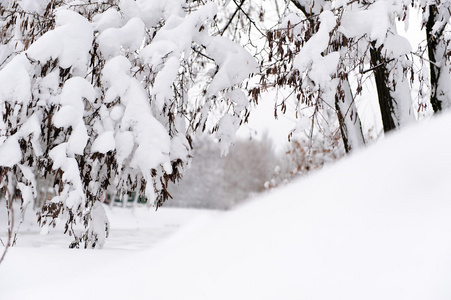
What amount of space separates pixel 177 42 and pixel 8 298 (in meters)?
2.39

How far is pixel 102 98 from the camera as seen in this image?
3756 millimetres

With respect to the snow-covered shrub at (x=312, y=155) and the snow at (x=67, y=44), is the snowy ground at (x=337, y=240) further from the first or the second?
the snow-covered shrub at (x=312, y=155)

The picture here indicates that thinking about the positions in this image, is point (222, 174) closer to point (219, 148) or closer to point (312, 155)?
point (312, 155)

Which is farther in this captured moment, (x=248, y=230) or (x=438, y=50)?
(x=438, y=50)

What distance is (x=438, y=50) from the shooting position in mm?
5406

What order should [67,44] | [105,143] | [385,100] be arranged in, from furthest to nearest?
[385,100]
[67,44]
[105,143]

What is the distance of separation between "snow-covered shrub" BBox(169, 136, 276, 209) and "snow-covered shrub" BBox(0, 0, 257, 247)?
1293 inches

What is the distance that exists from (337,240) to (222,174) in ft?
141

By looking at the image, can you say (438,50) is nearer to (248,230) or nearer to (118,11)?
(118,11)

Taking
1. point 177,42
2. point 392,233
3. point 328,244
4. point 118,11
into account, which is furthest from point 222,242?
point 118,11

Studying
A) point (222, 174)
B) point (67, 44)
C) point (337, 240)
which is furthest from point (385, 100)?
point (222, 174)

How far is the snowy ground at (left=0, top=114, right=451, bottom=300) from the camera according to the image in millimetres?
1120

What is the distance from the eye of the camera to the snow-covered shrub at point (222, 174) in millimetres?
39719

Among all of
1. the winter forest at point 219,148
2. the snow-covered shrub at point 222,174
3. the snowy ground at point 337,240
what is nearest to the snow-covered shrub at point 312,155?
the winter forest at point 219,148
